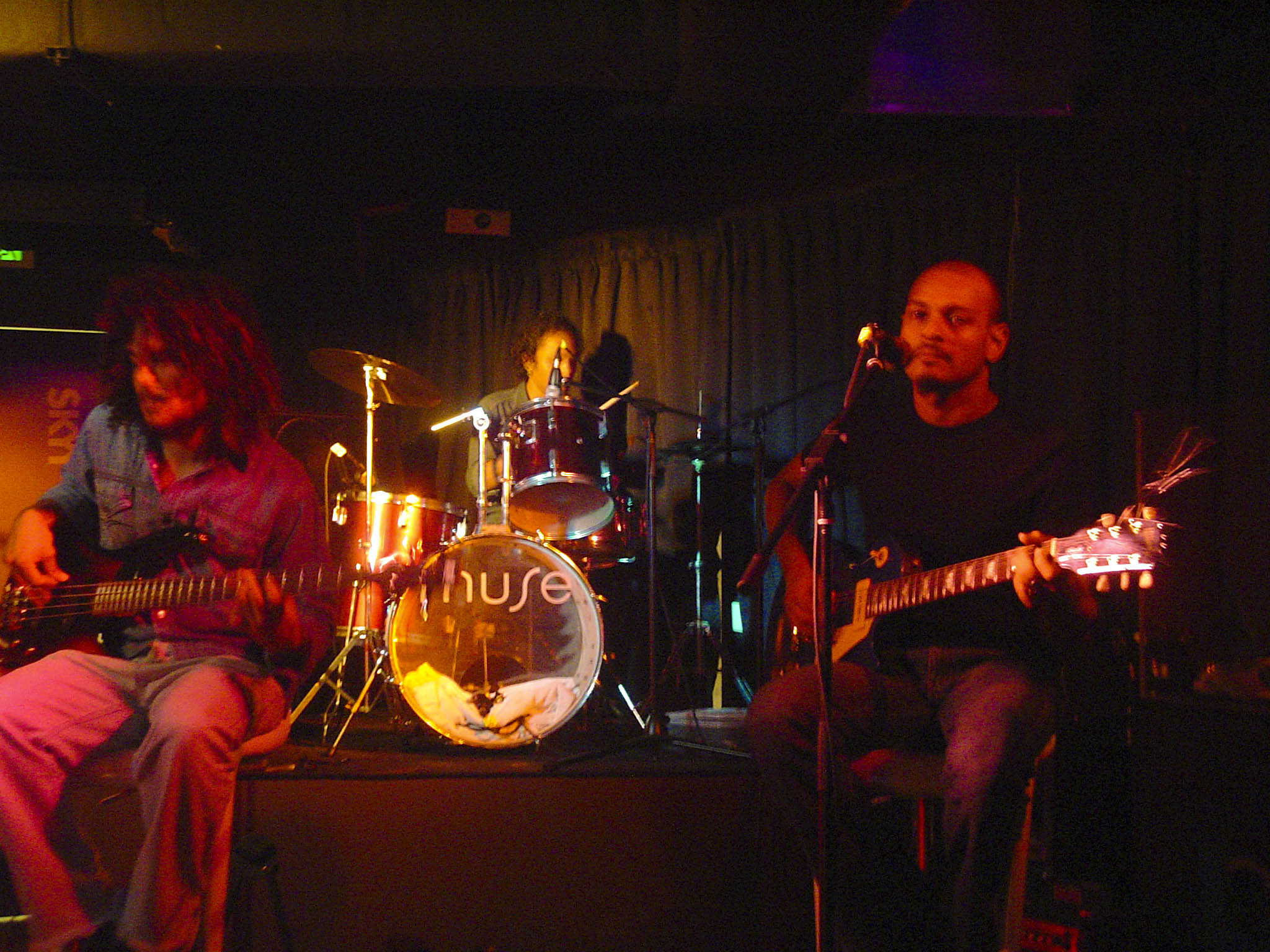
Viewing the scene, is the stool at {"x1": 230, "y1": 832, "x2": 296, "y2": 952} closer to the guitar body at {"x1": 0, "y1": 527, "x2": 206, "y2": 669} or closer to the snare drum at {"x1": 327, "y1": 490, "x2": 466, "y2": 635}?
the guitar body at {"x1": 0, "y1": 527, "x2": 206, "y2": 669}

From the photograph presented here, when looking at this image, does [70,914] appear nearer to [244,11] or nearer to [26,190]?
[244,11]

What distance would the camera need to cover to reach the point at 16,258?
5.44 metres

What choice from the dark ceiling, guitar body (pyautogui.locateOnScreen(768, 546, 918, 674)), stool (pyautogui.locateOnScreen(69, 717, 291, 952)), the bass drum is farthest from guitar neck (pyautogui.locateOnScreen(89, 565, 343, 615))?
the dark ceiling

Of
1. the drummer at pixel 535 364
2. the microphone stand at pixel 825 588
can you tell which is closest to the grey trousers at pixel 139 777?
the microphone stand at pixel 825 588

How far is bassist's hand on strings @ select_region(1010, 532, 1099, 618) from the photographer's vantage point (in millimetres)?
2271

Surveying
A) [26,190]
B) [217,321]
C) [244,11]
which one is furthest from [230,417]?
[26,190]

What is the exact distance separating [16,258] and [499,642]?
412cm

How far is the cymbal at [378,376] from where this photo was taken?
14.3 feet

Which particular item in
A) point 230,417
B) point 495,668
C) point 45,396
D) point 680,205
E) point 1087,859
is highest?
point 680,205

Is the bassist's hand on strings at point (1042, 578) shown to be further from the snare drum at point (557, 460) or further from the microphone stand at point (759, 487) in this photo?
the snare drum at point (557, 460)

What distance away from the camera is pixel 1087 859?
3.20m

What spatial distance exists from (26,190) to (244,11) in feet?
9.02

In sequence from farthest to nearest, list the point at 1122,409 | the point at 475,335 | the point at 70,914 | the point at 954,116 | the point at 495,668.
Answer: the point at 475,335, the point at 954,116, the point at 1122,409, the point at 495,668, the point at 70,914

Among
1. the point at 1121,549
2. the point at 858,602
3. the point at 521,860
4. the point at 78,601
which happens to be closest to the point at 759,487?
the point at 858,602
